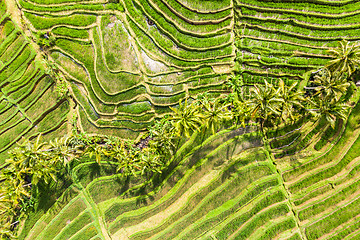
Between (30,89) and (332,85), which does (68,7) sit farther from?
(332,85)

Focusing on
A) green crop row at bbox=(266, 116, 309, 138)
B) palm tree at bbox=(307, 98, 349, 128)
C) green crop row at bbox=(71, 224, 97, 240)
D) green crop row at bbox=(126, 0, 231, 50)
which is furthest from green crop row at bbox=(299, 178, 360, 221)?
green crop row at bbox=(71, 224, 97, 240)

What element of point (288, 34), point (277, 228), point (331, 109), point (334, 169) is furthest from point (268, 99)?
point (277, 228)

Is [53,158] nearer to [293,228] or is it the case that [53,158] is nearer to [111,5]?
[111,5]

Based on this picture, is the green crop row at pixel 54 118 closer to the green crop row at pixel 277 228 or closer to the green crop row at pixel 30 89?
the green crop row at pixel 30 89

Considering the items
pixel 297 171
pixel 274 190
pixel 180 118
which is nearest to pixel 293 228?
pixel 274 190

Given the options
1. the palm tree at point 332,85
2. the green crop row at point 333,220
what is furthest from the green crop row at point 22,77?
the green crop row at point 333,220

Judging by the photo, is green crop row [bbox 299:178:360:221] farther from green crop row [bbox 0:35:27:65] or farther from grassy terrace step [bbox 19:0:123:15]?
green crop row [bbox 0:35:27:65]
